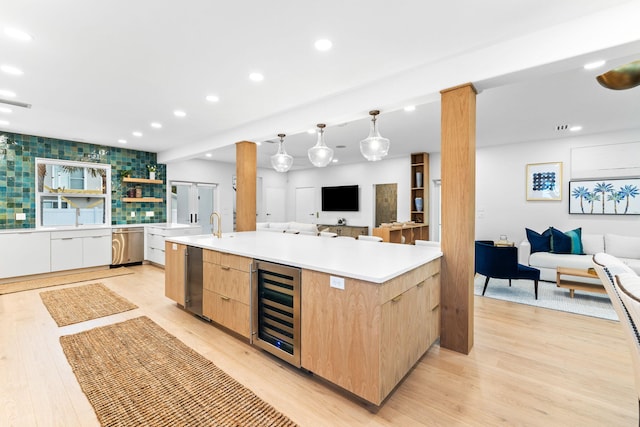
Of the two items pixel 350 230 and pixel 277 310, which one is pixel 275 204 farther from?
pixel 277 310

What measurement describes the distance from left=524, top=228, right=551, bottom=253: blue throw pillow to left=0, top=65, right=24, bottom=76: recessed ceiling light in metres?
7.49

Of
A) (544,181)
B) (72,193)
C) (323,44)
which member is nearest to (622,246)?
(544,181)

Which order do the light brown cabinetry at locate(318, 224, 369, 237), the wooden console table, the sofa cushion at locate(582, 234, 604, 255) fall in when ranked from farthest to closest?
the light brown cabinetry at locate(318, 224, 369, 237) < the sofa cushion at locate(582, 234, 604, 255) < the wooden console table

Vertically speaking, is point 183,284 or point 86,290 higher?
point 183,284

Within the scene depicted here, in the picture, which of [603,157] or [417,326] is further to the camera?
[603,157]

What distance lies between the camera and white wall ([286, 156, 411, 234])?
7461 mm

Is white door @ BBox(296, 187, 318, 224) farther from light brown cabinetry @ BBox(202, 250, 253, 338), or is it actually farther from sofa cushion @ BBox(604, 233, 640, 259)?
sofa cushion @ BBox(604, 233, 640, 259)

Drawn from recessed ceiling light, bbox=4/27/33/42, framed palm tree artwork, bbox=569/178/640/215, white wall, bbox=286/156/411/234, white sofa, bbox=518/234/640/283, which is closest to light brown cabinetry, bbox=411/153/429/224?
white wall, bbox=286/156/411/234

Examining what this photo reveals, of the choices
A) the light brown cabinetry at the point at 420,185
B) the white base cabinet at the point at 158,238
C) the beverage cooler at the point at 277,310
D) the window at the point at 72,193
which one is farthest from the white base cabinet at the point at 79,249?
the light brown cabinetry at the point at 420,185

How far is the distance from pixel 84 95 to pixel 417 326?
14.2ft

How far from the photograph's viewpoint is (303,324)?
2057 millimetres

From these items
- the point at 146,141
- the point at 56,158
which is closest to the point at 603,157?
the point at 146,141

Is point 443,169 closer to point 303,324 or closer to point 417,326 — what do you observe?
point 417,326

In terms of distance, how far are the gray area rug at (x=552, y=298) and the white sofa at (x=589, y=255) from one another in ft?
0.95
